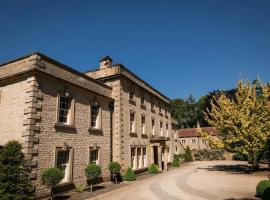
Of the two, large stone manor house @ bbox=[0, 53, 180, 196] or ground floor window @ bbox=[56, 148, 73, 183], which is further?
ground floor window @ bbox=[56, 148, 73, 183]

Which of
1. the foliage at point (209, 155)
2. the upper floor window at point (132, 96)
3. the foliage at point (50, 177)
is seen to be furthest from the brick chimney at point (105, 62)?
the foliage at point (209, 155)

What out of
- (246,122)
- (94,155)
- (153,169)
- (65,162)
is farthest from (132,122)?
(246,122)

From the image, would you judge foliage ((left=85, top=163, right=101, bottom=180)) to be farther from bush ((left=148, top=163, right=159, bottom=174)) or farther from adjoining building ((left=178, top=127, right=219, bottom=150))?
adjoining building ((left=178, top=127, right=219, bottom=150))

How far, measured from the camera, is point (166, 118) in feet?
117

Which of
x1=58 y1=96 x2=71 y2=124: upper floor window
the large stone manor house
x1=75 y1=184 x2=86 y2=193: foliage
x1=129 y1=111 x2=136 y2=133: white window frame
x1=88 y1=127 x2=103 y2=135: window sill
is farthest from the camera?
x1=129 y1=111 x2=136 y2=133: white window frame

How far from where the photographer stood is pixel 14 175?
36.1 ft

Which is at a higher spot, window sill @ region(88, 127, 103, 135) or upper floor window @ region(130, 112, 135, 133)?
upper floor window @ region(130, 112, 135, 133)

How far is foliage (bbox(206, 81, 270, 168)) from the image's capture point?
2164 centimetres

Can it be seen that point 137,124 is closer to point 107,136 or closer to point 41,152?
point 107,136

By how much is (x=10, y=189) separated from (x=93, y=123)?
8961 mm


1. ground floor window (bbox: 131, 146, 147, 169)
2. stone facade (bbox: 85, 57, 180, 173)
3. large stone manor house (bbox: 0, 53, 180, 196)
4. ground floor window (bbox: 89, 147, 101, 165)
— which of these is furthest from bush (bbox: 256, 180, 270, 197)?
ground floor window (bbox: 131, 146, 147, 169)

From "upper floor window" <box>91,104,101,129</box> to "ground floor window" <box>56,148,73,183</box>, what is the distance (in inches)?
146

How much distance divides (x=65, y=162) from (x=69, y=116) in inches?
122

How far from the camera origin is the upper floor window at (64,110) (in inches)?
619
